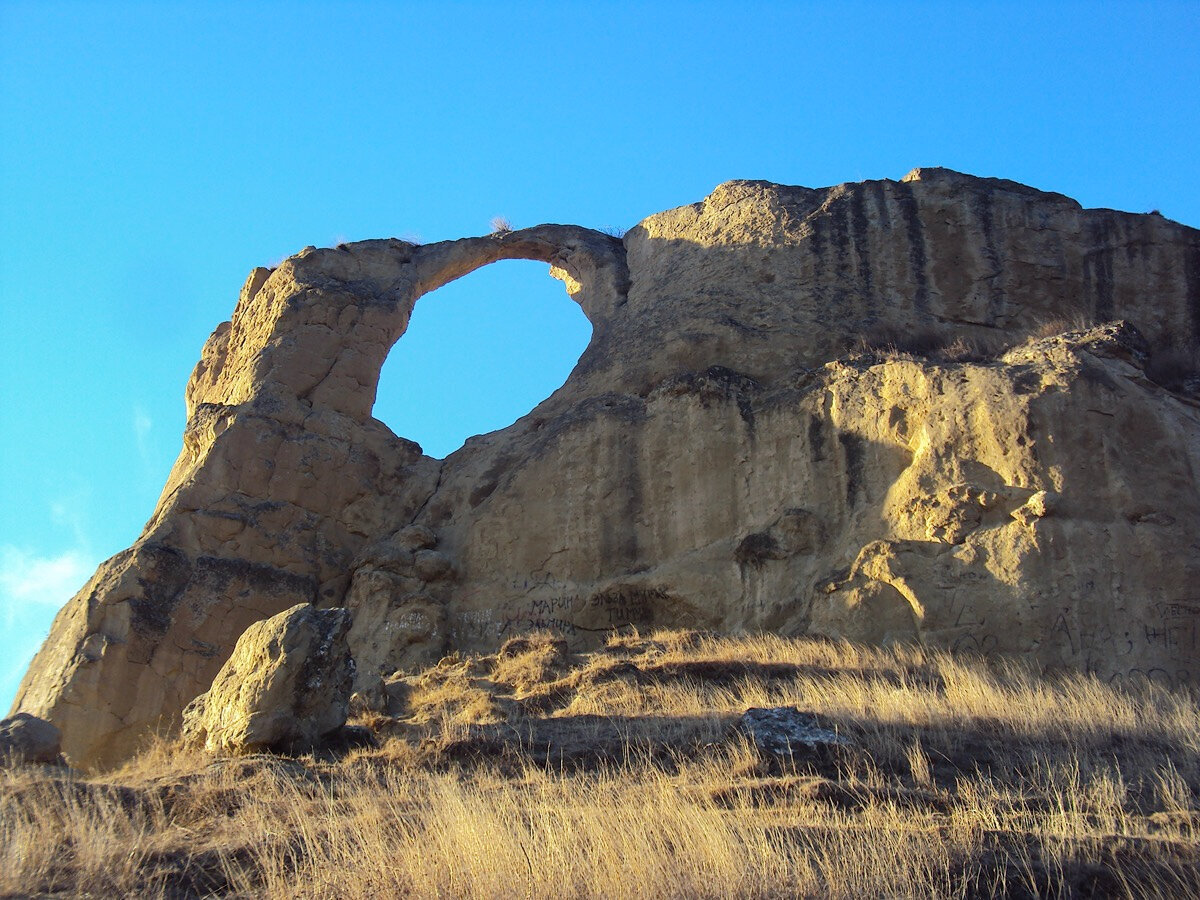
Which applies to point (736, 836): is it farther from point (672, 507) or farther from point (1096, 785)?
point (672, 507)

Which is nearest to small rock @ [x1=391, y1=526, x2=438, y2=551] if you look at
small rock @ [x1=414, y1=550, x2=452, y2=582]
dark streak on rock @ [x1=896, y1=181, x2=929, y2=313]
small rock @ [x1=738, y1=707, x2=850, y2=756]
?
small rock @ [x1=414, y1=550, x2=452, y2=582]

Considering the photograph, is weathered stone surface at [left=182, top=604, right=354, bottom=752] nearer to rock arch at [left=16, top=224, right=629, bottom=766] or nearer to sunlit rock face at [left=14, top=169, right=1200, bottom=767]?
rock arch at [left=16, top=224, right=629, bottom=766]

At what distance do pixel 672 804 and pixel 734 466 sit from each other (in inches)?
368

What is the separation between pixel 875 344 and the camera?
59.4ft

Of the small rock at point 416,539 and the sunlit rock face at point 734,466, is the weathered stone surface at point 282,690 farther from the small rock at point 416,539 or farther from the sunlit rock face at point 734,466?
the small rock at point 416,539

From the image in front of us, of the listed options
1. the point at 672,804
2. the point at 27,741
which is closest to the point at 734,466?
the point at 672,804

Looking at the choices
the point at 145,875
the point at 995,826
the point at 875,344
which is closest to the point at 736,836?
the point at 995,826

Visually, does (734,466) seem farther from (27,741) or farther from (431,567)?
(27,741)

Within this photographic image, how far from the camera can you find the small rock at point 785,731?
29.8 feet

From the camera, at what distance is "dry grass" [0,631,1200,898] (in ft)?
21.1

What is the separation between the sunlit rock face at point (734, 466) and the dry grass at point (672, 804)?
212 cm

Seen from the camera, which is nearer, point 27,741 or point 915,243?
point 27,741

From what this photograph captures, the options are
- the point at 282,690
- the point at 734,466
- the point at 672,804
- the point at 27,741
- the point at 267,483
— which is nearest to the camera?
the point at 672,804

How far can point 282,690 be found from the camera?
9969 mm
